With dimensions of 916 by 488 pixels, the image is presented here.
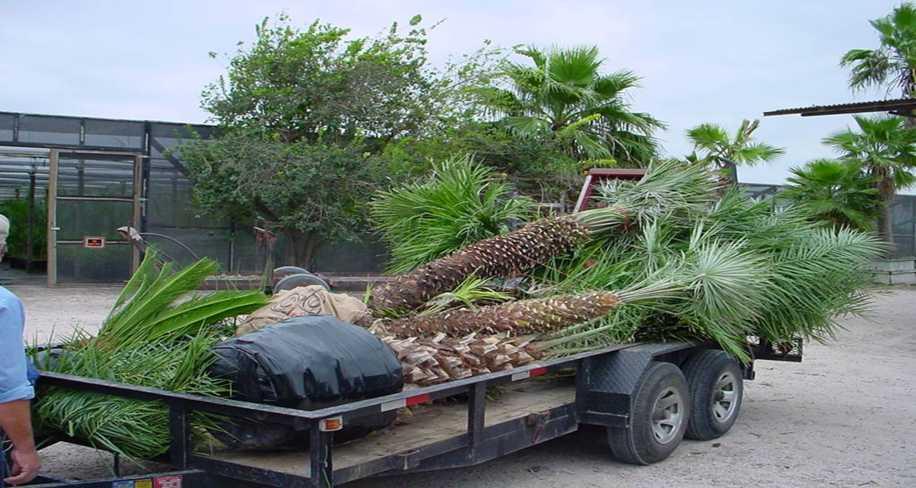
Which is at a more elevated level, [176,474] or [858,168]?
[858,168]

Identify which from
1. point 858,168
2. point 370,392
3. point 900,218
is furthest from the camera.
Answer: point 900,218

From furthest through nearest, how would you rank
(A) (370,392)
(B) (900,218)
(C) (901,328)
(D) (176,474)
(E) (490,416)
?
(B) (900,218) < (C) (901,328) < (E) (490,416) < (A) (370,392) < (D) (176,474)

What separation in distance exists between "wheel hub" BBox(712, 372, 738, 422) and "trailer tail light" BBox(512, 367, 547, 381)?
2.38m

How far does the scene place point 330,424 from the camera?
4.02 m

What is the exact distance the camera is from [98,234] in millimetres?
19328

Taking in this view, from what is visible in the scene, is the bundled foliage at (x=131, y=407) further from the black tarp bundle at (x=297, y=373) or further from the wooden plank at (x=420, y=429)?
the wooden plank at (x=420, y=429)

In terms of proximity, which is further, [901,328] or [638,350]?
[901,328]

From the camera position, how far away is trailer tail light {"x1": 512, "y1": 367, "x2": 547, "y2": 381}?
536cm

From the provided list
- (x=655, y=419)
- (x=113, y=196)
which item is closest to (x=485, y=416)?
(x=655, y=419)

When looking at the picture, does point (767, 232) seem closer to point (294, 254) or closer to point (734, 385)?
point (734, 385)

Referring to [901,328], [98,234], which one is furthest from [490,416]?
[98,234]

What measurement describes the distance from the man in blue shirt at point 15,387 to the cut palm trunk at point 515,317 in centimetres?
259

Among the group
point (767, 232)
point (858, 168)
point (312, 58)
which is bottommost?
point (767, 232)

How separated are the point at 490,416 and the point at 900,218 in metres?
30.0
